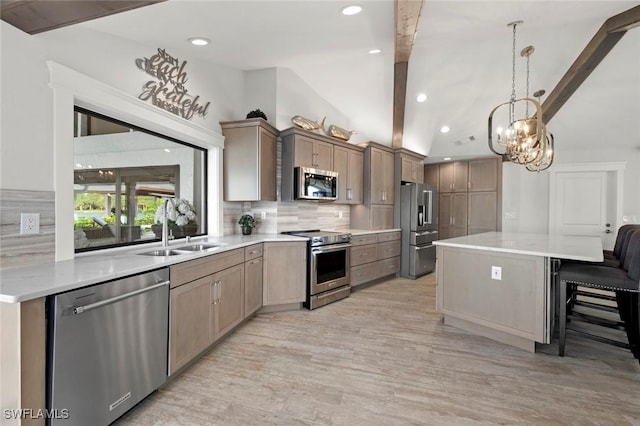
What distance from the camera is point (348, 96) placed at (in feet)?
15.9

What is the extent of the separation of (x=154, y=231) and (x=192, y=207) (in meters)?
0.54

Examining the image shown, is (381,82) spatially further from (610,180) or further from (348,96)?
(610,180)

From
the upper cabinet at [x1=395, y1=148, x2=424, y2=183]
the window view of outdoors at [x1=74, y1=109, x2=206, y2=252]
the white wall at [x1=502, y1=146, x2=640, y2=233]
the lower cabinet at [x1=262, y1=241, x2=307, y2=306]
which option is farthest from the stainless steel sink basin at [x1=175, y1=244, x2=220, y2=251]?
the white wall at [x1=502, y1=146, x2=640, y2=233]

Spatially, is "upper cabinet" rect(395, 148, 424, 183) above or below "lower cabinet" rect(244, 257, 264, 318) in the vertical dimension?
above

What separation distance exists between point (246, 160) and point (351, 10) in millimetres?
1897

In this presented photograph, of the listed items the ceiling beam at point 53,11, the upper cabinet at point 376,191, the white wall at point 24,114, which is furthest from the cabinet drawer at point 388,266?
the ceiling beam at point 53,11

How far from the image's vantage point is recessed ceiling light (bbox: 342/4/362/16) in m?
2.45

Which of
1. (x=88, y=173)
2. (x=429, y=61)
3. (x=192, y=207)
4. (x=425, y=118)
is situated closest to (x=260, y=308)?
(x=192, y=207)

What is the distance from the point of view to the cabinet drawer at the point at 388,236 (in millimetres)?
4992

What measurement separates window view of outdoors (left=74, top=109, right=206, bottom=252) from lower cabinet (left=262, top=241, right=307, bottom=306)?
94 cm

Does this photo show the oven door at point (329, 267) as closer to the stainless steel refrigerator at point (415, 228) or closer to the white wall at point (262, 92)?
the stainless steel refrigerator at point (415, 228)

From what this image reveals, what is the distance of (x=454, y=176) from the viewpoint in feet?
23.5

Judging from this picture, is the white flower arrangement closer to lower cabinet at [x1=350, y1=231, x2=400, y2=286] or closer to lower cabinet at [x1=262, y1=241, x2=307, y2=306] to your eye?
lower cabinet at [x1=262, y1=241, x2=307, y2=306]

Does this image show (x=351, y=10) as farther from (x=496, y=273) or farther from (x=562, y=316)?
(x=562, y=316)
